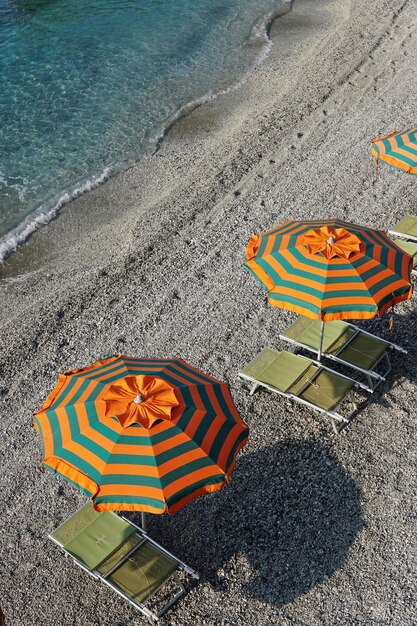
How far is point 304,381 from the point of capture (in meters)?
11.6

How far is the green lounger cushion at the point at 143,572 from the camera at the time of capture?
8.91 meters

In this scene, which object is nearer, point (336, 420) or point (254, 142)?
point (336, 420)

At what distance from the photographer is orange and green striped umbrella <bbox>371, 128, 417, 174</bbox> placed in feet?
46.5

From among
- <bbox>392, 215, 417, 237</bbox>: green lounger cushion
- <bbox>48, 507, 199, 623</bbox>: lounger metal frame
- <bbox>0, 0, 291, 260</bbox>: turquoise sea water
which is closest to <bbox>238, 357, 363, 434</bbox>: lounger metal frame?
<bbox>48, 507, 199, 623</bbox>: lounger metal frame

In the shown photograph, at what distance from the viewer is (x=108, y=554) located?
30.3 ft

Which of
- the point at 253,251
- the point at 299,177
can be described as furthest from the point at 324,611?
the point at 299,177

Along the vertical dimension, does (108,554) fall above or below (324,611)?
above

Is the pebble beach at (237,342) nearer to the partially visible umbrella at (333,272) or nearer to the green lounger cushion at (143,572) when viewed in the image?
the green lounger cushion at (143,572)

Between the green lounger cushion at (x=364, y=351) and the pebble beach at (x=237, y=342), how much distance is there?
1.85 feet

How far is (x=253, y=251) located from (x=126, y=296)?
4.02m

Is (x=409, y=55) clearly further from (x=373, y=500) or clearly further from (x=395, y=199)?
(x=373, y=500)

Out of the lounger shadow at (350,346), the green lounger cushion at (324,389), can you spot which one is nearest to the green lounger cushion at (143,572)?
the green lounger cushion at (324,389)

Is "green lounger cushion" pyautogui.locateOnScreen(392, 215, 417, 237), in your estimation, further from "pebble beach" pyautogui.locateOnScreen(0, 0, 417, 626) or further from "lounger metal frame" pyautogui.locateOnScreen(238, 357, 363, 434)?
"lounger metal frame" pyautogui.locateOnScreen(238, 357, 363, 434)

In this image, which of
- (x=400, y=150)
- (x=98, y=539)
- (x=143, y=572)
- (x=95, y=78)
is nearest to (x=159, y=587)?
(x=143, y=572)
